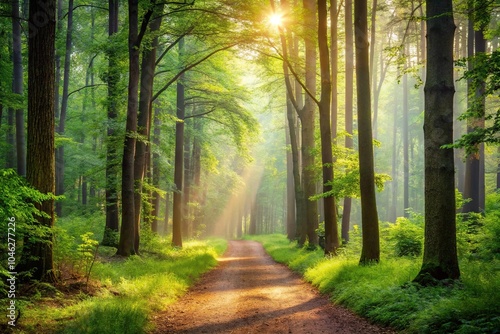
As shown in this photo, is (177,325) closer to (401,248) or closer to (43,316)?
(43,316)

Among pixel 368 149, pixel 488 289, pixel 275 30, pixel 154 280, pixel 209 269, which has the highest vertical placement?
pixel 275 30

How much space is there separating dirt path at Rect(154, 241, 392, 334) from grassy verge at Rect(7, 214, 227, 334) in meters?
0.43

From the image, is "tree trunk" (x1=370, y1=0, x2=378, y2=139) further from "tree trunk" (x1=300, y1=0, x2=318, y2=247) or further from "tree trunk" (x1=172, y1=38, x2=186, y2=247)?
"tree trunk" (x1=172, y1=38, x2=186, y2=247)

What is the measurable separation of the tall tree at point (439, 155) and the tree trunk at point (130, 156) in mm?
8921

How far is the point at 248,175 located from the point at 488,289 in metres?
51.9

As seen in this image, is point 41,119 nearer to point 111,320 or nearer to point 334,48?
point 111,320

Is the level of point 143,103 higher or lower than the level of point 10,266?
higher

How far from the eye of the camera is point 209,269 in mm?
14438

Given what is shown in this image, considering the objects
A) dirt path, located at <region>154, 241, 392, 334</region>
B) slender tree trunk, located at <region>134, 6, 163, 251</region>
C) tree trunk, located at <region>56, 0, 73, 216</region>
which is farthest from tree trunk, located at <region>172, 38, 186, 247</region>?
dirt path, located at <region>154, 241, 392, 334</region>

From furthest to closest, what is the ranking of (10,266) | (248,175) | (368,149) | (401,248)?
(248,175)
(401,248)
(368,149)
(10,266)

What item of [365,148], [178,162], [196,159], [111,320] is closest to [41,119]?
[111,320]

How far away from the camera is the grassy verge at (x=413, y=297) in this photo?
16.1 ft

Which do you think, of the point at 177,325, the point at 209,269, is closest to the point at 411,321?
the point at 177,325

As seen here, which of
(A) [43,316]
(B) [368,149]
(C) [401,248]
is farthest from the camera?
(C) [401,248]
